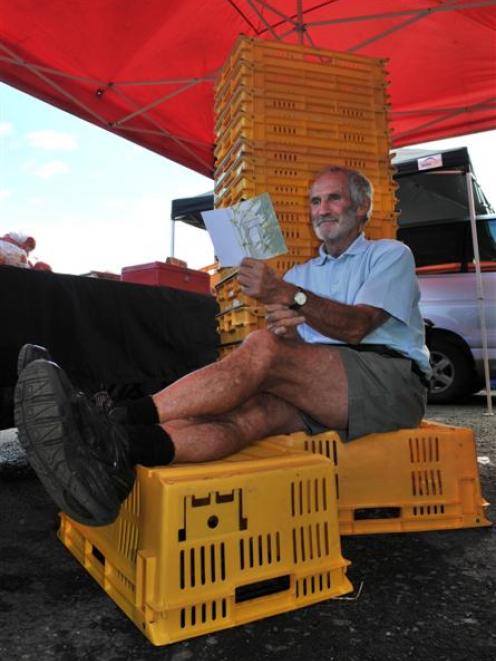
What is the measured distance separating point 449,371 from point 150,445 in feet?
14.3

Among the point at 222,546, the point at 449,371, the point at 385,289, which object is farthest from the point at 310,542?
the point at 449,371

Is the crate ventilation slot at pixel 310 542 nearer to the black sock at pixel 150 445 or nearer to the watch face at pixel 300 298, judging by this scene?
the black sock at pixel 150 445

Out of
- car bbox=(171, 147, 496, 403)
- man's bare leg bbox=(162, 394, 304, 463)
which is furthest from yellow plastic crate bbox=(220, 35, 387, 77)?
car bbox=(171, 147, 496, 403)

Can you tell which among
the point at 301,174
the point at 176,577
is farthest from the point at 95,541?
the point at 301,174

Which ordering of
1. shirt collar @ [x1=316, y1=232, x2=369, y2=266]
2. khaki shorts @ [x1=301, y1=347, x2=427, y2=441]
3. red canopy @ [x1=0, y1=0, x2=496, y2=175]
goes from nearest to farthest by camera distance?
khaki shorts @ [x1=301, y1=347, x2=427, y2=441] < shirt collar @ [x1=316, y1=232, x2=369, y2=266] < red canopy @ [x1=0, y1=0, x2=496, y2=175]

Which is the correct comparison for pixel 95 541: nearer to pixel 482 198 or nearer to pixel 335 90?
pixel 335 90

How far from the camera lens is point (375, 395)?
1696 mm

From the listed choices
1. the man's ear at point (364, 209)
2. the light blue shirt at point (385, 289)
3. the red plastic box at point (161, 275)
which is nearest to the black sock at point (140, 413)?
the light blue shirt at point (385, 289)

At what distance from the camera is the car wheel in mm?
4941

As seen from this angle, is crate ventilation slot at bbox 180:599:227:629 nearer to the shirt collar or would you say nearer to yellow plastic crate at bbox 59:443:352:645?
yellow plastic crate at bbox 59:443:352:645

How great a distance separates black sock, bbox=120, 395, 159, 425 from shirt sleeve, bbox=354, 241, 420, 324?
2.67 feet

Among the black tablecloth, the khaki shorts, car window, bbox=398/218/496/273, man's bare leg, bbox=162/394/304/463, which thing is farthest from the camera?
car window, bbox=398/218/496/273

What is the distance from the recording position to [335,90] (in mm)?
2617

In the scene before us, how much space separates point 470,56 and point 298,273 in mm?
3205
